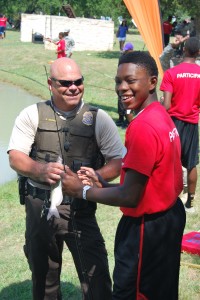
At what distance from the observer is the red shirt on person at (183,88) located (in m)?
6.66

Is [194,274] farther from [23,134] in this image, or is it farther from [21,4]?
[21,4]

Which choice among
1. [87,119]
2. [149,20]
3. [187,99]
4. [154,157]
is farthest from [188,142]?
[154,157]

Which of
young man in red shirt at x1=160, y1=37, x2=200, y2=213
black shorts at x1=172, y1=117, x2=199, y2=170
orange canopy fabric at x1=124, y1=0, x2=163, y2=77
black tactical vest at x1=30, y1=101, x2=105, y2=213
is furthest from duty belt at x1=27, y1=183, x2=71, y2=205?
orange canopy fabric at x1=124, y1=0, x2=163, y2=77

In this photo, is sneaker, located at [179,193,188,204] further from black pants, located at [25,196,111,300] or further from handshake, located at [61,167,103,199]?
handshake, located at [61,167,103,199]

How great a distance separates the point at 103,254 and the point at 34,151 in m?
0.86

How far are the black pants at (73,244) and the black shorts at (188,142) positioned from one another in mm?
3205

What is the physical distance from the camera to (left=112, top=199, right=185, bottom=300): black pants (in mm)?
3152

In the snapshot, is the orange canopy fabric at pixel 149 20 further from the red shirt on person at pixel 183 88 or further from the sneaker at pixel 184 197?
the sneaker at pixel 184 197

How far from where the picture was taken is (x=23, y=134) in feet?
12.8

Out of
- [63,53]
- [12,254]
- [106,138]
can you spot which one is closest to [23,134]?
[106,138]

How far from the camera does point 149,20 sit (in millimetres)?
8195

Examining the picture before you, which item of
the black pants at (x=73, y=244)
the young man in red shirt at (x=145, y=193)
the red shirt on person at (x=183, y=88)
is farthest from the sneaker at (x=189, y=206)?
the young man in red shirt at (x=145, y=193)

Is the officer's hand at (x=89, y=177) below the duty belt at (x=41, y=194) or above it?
above

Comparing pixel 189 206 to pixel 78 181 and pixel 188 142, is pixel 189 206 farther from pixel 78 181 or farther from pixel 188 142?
pixel 78 181
